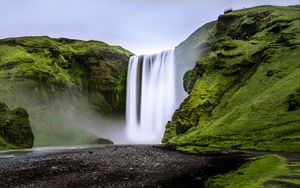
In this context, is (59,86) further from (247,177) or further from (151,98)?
(247,177)

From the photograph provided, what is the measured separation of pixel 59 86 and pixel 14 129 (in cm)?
5973

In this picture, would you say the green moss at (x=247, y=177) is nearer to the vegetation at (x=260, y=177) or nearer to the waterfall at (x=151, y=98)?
the vegetation at (x=260, y=177)

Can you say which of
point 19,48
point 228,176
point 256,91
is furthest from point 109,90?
point 228,176

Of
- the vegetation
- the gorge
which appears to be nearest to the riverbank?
the gorge

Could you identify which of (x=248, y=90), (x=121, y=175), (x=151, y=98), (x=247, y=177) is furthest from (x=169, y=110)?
(x=247, y=177)

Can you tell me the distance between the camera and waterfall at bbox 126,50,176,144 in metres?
151

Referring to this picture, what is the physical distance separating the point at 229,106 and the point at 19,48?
131332mm

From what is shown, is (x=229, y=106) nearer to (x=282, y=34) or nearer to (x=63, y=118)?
(x=282, y=34)

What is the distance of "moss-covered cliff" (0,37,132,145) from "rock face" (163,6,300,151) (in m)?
53.7

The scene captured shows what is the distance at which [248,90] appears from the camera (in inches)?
4124

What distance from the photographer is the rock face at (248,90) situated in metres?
77.8

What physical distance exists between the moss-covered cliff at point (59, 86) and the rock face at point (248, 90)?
2113 inches

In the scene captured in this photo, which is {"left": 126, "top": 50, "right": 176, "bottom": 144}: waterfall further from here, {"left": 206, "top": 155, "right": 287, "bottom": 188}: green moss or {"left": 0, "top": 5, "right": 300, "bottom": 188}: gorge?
{"left": 206, "top": 155, "right": 287, "bottom": 188}: green moss

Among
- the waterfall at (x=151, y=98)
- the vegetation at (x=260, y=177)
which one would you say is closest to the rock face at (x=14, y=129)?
the waterfall at (x=151, y=98)
